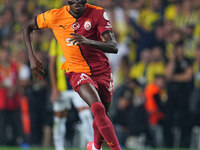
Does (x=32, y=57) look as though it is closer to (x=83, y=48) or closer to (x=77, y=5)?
(x=83, y=48)

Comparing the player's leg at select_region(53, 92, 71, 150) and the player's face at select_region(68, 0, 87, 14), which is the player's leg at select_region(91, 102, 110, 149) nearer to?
the player's face at select_region(68, 0, 87, 14)

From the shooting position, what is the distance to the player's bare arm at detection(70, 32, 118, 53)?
607 cm

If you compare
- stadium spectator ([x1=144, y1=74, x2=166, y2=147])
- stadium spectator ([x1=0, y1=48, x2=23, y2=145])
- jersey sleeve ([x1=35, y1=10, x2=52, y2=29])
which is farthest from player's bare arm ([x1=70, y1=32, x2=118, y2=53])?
stadium spectator ([x1=0, y1=48, x2=23, y2=145])

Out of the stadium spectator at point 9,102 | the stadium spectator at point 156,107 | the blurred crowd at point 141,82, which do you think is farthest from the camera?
the stadium spectator at point 9,102

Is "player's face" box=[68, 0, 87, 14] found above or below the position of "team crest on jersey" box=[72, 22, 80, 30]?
above

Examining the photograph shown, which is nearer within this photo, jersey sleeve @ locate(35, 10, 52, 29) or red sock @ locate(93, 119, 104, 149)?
jersey sleeve @ locate(35, 10, 52, 29)

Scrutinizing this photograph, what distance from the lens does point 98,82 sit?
7.02 metres

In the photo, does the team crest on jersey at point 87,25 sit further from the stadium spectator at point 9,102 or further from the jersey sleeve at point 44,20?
the stadium spectator at point 9,102

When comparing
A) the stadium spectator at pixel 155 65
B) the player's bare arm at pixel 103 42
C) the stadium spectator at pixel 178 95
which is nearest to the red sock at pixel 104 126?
the player's bare arm at pixel 103 42

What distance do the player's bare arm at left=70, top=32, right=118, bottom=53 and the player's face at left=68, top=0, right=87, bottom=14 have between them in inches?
19.5

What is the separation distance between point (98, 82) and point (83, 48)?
1.65 feet

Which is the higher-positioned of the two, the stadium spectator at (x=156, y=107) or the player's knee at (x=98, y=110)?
the player's knee at (x=98, y=110)

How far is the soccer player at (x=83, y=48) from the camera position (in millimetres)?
6727

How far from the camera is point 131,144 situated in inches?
495
